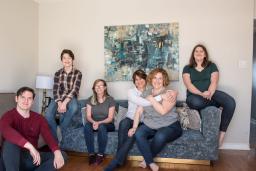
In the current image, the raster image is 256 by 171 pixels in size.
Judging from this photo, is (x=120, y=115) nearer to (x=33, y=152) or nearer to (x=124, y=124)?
(x=124, y=124)

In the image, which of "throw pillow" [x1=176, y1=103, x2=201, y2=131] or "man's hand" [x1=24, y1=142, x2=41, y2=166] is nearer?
"man's hand" [x1=24, y1=142, x2=41, y2=166]

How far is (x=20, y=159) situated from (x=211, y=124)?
82.5 inches

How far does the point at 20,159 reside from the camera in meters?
2.20

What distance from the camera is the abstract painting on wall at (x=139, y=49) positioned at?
13.5 feet

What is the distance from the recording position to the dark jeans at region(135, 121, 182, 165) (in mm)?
2959

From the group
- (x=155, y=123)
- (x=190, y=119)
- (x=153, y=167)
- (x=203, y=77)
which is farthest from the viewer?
(x=203, y=77)

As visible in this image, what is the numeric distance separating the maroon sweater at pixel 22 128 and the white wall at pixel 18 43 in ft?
4.96

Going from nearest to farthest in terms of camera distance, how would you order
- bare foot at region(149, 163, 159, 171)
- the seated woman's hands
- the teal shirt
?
bare foot at region(149, 163, 159, 171) → the seated woman's hands → the teal shirt

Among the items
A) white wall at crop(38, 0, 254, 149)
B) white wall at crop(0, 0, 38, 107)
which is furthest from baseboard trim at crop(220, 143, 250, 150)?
white wall at crop(0, 0, 38, 107)

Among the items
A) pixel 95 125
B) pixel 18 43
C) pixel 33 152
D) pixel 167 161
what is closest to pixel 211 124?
pixel 167 161

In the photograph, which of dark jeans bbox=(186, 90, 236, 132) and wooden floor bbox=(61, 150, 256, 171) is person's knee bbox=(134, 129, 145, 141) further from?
dark jeans bbox=(186, 90, 236, 132)

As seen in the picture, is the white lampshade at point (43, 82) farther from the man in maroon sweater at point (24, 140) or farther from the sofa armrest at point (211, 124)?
the sofa armrest at point (211, 124)

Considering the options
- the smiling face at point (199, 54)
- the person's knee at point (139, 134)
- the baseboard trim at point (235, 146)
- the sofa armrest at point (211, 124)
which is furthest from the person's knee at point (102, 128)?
the baseboard trim at point (235, 146)

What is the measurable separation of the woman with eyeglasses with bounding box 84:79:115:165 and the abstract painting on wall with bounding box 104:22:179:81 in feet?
2.62
